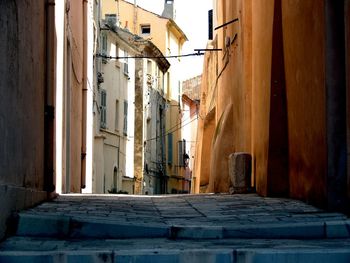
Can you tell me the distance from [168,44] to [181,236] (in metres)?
42.3

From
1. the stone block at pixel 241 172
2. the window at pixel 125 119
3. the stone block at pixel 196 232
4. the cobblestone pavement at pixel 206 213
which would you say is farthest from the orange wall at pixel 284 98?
the window at pixel 125 119

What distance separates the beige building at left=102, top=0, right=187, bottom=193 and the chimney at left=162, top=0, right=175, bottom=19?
234 cm

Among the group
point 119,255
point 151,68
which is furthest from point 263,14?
point 151,68

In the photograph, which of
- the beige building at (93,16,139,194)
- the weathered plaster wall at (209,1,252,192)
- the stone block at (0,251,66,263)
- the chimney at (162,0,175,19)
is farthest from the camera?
the chimney at (162,0,175,19)

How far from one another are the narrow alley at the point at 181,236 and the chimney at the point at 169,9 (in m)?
46.5

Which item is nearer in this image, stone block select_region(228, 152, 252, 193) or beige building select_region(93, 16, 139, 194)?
stone block select_region(228, 152, 252, 193)

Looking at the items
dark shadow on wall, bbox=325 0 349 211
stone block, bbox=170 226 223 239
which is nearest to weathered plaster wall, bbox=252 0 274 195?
dark shadow on wall, bbox=325 0 349 211

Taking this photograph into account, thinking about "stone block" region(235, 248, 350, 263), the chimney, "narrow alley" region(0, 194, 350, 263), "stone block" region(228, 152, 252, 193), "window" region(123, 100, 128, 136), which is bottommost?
"stone block" region(235, 248, 350, 263)

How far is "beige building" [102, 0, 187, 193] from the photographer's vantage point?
4412cm

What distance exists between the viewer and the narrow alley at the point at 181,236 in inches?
162

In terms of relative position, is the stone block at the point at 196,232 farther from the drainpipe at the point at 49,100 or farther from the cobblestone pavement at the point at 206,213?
the drainpipe at the point at 49,100

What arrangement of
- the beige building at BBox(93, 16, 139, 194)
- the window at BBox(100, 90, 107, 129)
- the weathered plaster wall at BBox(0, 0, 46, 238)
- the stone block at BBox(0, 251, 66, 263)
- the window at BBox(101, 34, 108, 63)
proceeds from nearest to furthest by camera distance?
the stone block at BBox(0, 251, 66, 263) → the weathered plaster wall at BBox(0, 0, 46, 238) → the window at BBox(100, 90, 107, 129) → the beige building at BBox(93, 16, 139, 194) → the window at BBox(101, 34, 108, 63)

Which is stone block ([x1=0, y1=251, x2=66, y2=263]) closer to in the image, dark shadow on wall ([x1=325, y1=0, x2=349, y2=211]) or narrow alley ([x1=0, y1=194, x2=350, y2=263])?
narrow alley ([x1=0, y1=194, x2=350, y2=263])

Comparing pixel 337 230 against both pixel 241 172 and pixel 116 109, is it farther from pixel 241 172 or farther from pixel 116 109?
pixel 116 109
